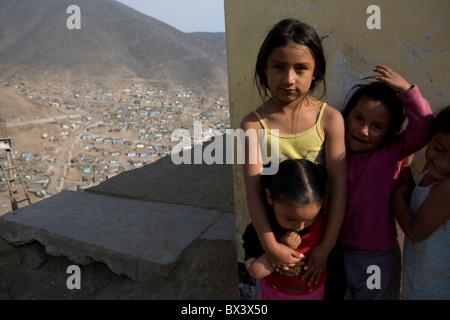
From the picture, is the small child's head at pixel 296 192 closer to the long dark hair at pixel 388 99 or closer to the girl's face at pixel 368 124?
the girl's face at pixel 368 124

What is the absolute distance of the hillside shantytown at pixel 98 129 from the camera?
21.2 m

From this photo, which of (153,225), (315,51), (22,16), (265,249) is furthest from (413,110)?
(22,16)

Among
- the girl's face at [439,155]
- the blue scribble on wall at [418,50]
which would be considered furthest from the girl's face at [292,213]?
the blue scribble on wall at [418,50]

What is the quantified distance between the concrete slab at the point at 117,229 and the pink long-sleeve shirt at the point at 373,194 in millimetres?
1268

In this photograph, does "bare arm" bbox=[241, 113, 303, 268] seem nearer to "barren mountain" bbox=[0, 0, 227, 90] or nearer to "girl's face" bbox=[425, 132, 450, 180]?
"girl's face" bbox=[425, 132, 450, 180]

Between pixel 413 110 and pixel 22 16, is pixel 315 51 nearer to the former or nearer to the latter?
pixel 413 110

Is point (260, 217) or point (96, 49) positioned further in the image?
point (96, 49)

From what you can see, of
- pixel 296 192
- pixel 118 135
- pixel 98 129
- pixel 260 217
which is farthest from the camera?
pixel 98 129

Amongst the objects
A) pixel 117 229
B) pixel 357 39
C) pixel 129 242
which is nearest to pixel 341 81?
pixel 357 39

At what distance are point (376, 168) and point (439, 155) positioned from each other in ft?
0.68

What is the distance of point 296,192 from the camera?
0.98 meters

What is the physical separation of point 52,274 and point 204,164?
2.09 m

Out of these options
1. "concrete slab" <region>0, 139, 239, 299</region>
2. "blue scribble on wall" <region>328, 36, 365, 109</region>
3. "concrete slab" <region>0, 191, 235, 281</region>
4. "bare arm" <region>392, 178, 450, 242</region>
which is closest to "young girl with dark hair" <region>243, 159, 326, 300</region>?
"bare arm" <region>392, 178, 450, 242</region>

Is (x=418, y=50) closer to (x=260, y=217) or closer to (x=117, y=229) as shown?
(x=260, y=217)
